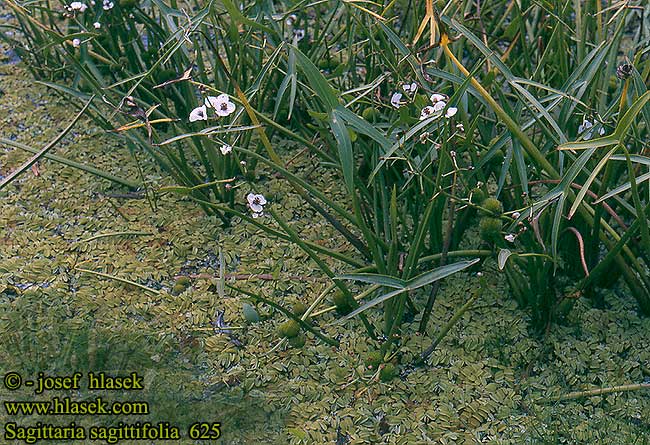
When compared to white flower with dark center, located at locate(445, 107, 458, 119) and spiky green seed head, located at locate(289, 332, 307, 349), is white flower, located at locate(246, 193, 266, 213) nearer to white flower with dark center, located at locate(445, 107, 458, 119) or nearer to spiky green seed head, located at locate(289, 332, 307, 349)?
spiky green seed head, located at locate(289, 332, 307, 349)

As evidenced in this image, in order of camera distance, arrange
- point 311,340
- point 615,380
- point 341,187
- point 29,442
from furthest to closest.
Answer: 1. point 341,187
2. point 311,340
3. point 615,380
4. point 29,442

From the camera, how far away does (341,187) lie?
2.26 metres

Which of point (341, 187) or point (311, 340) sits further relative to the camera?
point (341, 187)

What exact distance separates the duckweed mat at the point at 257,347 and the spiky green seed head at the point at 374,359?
0.11 ft

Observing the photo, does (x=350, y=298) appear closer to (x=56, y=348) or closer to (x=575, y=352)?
(x=575, y=352)

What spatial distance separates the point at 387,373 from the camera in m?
1.71

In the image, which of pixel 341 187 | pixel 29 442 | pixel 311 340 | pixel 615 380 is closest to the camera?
pixel 29 442

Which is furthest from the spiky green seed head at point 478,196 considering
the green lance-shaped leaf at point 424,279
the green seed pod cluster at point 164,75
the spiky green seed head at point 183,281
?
the green seed pod cluster at point 164,75

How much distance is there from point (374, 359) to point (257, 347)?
28 cm

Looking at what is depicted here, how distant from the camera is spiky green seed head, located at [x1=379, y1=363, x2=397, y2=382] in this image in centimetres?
171

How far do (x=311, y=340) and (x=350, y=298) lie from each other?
17 centimetres

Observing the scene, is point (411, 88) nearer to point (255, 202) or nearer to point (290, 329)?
point (255, 202)

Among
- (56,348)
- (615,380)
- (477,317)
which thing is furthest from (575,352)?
(56,348)

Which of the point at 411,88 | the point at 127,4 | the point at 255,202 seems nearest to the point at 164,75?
the point at 127,4
